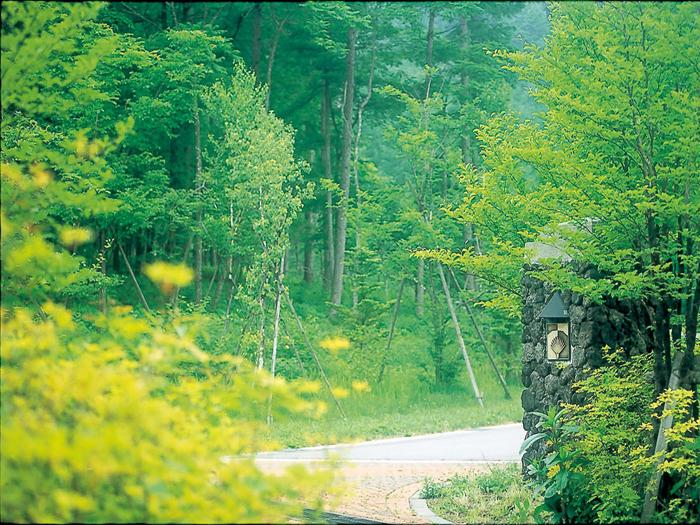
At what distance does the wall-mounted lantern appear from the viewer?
859 centimetres

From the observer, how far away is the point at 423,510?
8.37 meters

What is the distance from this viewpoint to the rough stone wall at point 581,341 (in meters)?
8.36

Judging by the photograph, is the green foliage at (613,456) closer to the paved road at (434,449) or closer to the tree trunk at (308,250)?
the paved road at (434,449)

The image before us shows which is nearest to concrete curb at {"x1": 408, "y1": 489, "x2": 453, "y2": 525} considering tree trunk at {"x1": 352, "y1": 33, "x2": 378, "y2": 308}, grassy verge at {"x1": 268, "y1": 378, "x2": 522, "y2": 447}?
grassy verge at {"x1": 268, "y1": 378, "x2": 522, "y2": 447}

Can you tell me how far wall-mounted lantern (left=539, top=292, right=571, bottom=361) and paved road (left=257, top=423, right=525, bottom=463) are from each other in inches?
117

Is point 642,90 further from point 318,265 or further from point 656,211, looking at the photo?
point 318,265

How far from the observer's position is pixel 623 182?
24.4ft

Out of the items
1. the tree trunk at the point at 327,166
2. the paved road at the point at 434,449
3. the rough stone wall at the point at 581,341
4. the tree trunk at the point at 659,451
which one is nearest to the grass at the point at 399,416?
the paved road at the point at 434,449

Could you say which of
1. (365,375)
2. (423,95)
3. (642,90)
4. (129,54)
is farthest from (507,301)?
(423,95)

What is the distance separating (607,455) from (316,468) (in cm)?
405

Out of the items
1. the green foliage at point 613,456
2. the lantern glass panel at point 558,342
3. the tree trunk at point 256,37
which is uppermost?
the tree trunk at point 256,37

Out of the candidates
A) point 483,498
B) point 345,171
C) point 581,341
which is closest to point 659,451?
point 581,341

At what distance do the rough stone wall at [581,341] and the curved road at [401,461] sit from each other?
1653 millimetres

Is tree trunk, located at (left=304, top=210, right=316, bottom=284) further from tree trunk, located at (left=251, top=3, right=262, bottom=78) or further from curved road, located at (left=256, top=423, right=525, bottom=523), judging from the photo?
curved road, located at (left=256, top=423, right=525, bottom=523)
